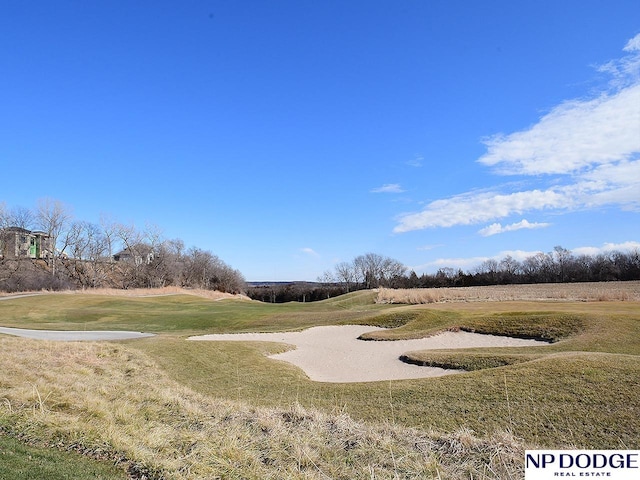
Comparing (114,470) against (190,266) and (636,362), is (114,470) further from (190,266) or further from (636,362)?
(190,266)

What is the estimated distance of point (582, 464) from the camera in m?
5.03

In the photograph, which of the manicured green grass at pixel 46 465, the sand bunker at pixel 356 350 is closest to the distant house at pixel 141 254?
the sand bunker at pixel 356 350

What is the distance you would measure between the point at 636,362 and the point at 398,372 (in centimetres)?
638

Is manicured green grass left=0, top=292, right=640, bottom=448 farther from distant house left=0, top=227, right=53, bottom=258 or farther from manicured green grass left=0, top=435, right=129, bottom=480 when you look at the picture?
distant house left=0, top=227, right=53, bottom=258

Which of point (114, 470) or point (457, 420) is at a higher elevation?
point (114, 470)

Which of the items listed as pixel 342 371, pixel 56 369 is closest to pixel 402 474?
pixel 56 369

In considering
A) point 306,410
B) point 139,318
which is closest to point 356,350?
point 306,410

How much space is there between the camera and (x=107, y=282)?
6700 centimetres

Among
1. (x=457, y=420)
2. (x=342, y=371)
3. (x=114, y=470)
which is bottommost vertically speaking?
(x=342, y=371)

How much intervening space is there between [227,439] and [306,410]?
2.32 metres

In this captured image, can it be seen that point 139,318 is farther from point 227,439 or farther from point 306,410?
point 227,439

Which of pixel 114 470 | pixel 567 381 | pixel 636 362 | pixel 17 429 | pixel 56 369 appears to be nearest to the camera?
pixel 114 470

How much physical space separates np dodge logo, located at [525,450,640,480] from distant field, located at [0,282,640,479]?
217mm

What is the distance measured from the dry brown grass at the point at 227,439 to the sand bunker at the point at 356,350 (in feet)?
20.3
